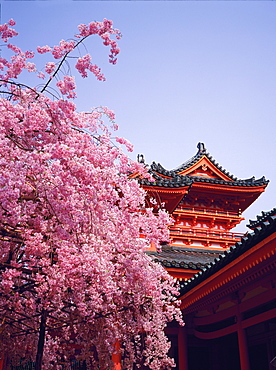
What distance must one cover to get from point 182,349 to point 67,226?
5913 millimetres

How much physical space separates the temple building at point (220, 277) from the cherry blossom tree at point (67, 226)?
1306 mm

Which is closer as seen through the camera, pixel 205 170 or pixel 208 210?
pixel 208 210

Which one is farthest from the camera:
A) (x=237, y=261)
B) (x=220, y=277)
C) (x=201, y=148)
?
(x=201, y=148)

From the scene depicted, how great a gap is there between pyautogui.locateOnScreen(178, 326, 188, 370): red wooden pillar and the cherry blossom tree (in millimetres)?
1912

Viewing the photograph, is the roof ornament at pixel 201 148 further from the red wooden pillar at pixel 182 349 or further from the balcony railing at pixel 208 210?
the red wooden pillar at pixel 182 349

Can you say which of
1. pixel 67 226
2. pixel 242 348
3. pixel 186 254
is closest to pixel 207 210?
pixel 186 254

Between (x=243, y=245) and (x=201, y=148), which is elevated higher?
(x=201, y=148)

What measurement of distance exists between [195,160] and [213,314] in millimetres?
11623

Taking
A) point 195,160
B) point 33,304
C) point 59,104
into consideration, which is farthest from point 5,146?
point 195,160

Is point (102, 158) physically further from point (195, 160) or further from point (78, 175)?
point (195, 160)

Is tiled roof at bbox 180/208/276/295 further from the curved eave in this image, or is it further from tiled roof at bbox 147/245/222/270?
tiled roof at bbox 147/245/222/270

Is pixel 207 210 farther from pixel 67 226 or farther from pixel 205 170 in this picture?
pixel 67 226

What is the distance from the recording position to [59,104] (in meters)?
6.09

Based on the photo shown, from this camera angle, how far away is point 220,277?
7129 mm
